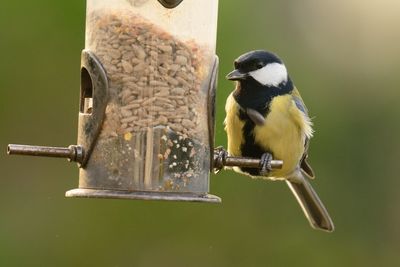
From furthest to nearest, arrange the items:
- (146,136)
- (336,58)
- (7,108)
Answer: (336,58) → (7,108) → (146,136)

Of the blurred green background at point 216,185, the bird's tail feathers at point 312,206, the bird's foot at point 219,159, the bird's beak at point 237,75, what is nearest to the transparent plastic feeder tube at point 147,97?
the bird's foot at point 219,159

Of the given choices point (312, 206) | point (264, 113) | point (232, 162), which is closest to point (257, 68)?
point (264, 113)

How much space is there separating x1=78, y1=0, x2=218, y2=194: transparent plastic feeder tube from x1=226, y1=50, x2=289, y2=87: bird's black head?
801mm

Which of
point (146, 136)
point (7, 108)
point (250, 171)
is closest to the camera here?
point (146, 136)

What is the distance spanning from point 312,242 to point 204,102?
4302mm

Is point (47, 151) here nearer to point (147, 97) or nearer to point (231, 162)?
point (147, 97)

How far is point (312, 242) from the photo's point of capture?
1058 centimetres

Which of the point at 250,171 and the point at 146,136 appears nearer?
the point at 146,136

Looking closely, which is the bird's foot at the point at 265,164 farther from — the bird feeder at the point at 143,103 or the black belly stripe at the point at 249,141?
the bird feeder at the point at 143,103

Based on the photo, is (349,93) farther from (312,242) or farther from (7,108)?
(7,108)

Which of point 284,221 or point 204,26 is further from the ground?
point 204,26

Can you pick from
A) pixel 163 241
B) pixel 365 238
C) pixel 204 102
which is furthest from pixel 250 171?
pixel 365 238

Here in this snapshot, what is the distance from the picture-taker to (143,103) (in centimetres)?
Answer: 632

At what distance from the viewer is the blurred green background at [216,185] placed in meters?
9.92
